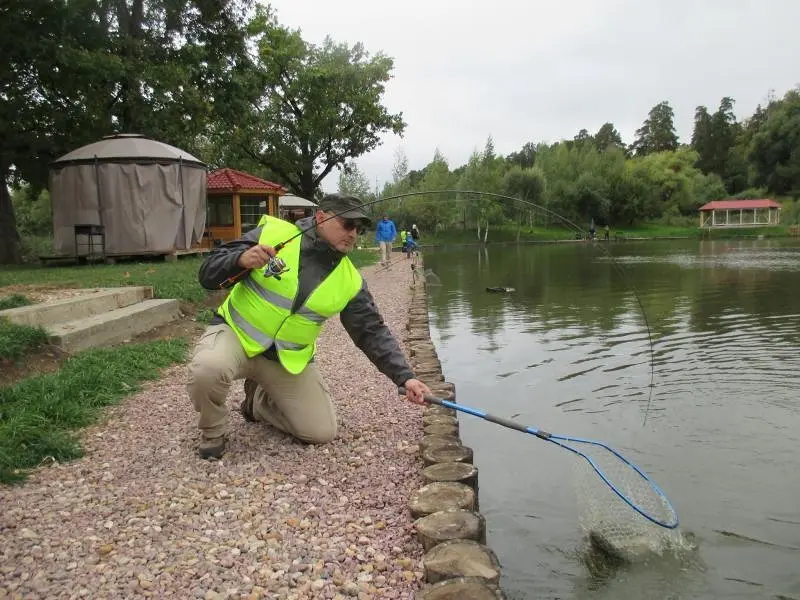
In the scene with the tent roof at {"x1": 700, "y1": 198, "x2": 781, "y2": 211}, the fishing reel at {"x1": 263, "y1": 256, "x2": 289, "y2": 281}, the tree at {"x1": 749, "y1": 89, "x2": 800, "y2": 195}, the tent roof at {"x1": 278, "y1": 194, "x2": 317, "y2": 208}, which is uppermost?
the tree at {"x1": 749, "y1": 89, "x2": 800, "y2": 195}

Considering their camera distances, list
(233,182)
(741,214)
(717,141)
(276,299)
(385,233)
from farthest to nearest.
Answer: (717,141), (741,214), (233,182), (385,233), (276,299)

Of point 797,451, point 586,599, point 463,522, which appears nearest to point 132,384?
point 463,522

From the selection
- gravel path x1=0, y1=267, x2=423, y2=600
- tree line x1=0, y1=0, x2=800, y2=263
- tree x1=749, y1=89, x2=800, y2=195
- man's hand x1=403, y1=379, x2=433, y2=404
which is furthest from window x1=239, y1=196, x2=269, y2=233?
tree x1=749, y1=89, x2=800, y2=195

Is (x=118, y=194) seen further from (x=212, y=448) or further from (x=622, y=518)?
(x=622, y=518)

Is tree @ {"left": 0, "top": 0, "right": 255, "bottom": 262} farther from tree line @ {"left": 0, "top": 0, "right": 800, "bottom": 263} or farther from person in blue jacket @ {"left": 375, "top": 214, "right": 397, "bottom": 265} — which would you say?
person in blue jacket @ {"left": 375, "top": 214, "right": 397, "bottom": 265}

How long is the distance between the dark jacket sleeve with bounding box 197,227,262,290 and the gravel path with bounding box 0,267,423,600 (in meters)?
1.11

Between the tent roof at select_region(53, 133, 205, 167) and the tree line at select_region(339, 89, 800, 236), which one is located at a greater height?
the tree line at select_region(339, 89, 800, 236)

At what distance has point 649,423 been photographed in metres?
5.63

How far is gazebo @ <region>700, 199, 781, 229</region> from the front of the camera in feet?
207

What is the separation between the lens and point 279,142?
1268 inches

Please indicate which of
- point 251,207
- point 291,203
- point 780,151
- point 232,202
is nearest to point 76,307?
point 232,202

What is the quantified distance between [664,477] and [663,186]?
70403 mm

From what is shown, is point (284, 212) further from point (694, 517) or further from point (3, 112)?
point (694, 517)

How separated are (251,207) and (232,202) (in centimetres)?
79
